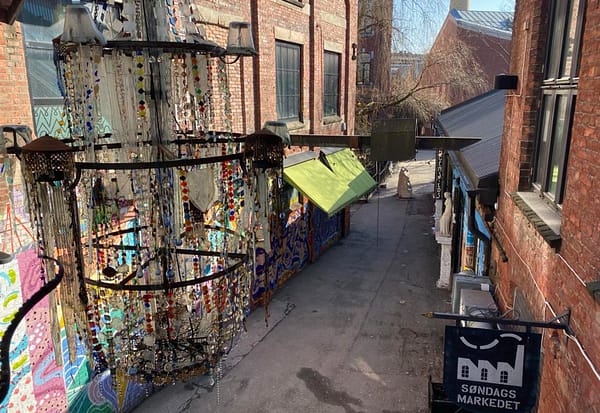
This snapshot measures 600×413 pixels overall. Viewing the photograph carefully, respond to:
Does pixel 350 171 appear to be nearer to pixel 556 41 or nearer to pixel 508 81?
pixel 508 81

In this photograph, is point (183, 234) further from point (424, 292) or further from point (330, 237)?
point (330, 237)

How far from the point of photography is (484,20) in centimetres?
3609

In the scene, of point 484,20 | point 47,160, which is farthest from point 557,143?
point 484,20

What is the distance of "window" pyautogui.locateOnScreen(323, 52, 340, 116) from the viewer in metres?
13.6

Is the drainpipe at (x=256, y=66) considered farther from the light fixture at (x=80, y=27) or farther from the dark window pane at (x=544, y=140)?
the light fixture at (x=80, y=27)

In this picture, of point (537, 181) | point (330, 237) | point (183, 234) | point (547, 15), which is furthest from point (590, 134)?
point (330, 237)

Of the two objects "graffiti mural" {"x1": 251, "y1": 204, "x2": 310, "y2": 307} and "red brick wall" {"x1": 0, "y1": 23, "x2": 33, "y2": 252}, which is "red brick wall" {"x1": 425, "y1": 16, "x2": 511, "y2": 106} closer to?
"graffiti mural" {"x1": 251, "y1": 204, "x2": 310, "y2": 307}

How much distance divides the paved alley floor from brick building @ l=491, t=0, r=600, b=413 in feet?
9.22

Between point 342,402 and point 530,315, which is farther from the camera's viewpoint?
point 342,402

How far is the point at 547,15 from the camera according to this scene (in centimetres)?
495

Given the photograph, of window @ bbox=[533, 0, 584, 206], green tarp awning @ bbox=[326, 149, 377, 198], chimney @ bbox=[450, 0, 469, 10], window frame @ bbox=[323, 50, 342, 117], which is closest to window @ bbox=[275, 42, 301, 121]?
green tarp awning @ bbox=[326, 149, 377, 198]

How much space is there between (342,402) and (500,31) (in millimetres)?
31377

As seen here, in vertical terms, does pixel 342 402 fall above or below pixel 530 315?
below

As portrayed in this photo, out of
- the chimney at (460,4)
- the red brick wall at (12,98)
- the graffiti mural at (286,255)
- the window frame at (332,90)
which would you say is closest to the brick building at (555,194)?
the red brick wall at (12,98)
